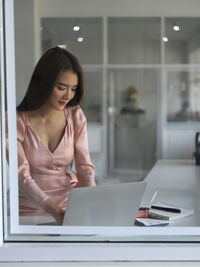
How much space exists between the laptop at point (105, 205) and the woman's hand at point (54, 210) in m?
0.02

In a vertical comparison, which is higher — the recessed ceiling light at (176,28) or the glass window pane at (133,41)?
the recessed ceiling light at (176,28)

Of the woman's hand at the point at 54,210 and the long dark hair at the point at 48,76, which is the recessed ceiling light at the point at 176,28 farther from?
the woman's hand at the point at 54,210

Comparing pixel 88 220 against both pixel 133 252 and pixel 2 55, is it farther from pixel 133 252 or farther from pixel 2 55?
pixel 2 55

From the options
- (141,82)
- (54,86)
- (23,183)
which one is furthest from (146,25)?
(23,183)

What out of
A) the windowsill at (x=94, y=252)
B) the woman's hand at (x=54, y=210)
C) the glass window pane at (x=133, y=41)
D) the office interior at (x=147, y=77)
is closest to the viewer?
the windowsill at (x=94, y=252)

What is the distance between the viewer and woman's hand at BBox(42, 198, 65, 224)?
148 cm

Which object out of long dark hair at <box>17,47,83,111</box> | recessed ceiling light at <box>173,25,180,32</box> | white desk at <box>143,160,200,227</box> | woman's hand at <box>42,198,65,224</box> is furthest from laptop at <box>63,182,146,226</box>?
recessed ceiling light at <box>173,25,180,32</box>

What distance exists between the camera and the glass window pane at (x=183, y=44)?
276 inches

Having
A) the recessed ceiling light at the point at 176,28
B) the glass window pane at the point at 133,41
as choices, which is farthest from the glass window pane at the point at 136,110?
the recessed ceiling light at the point at 176,28

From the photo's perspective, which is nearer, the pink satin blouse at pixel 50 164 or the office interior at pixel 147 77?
the pink satin blouse at pixel 50 164

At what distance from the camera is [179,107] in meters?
7.30

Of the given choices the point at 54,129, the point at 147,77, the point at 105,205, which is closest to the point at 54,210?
the point at 105,205

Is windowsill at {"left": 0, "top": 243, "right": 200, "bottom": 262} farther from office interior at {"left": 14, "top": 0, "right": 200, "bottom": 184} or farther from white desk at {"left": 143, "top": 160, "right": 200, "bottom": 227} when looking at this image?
office interior at {"left": 14, "top": 0, "right": 200, "bottom": 184}

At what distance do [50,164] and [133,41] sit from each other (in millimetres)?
5669
